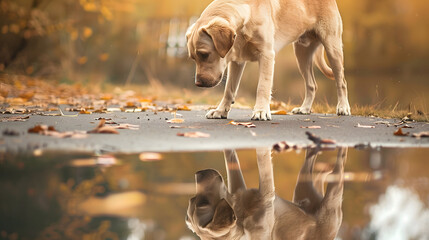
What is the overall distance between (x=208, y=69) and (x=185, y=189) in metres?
2.31

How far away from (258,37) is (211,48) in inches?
21.8

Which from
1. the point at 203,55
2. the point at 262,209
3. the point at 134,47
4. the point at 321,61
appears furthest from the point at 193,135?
the point at 134,47

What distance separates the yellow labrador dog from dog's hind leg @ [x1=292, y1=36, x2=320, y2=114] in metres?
0.05

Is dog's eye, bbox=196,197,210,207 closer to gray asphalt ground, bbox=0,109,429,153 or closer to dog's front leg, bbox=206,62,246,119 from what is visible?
gray asphalt ground, bbox=0,109,429,153

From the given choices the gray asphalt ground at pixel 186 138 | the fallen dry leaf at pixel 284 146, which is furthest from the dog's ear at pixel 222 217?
the fallen dry leaf at pixel 284 146

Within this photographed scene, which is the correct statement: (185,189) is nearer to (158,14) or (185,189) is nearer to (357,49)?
(357,49)

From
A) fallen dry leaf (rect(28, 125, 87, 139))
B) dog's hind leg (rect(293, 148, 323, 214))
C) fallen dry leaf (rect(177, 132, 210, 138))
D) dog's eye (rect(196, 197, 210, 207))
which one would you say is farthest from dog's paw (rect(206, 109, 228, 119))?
dog's eye (rect(196, 197, 210, 207))

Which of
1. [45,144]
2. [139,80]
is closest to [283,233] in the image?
[45,144]

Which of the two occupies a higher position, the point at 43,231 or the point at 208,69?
Answer: the point at 208,69

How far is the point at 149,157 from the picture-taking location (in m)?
2.47

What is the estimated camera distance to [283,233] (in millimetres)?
1439

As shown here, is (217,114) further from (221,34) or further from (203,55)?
(221,34)

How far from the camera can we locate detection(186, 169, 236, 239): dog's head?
4.66 ft

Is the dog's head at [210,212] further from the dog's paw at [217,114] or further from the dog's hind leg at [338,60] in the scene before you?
the dog's hind leg at [338,60]
